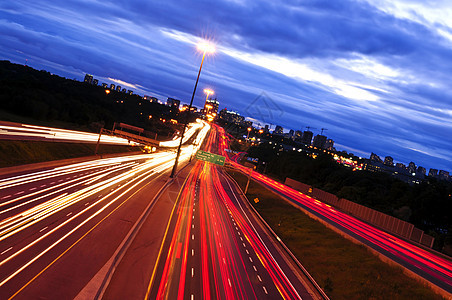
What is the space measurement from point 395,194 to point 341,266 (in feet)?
167

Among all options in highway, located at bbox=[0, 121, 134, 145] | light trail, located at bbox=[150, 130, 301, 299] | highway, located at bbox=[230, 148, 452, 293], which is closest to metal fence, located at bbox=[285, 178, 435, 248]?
highway, located at bbox=[230, 148, 452, 293]

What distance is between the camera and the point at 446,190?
6356cm

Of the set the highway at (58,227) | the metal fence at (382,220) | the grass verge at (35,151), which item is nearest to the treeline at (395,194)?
the metal fence at (382,220)

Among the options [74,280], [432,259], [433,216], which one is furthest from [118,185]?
[433,216]

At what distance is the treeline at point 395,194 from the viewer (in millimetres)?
59906

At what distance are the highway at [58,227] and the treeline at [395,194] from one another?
143 ft

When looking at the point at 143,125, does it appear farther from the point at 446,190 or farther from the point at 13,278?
the point at 13,278

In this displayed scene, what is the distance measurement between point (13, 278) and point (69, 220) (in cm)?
1017

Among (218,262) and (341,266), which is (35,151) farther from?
(341,266)

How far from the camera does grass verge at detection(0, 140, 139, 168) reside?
3944 centimetres

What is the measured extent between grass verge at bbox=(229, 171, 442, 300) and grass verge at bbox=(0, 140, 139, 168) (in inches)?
1176

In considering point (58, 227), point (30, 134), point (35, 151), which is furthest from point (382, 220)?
point (30, 134)

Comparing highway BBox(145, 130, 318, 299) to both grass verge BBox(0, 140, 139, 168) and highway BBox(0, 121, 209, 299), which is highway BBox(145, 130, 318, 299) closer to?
highway BBox(0, 121, 209, 299)

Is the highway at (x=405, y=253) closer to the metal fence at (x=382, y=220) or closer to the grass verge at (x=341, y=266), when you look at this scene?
the grass verge at (x=341, y=266)
